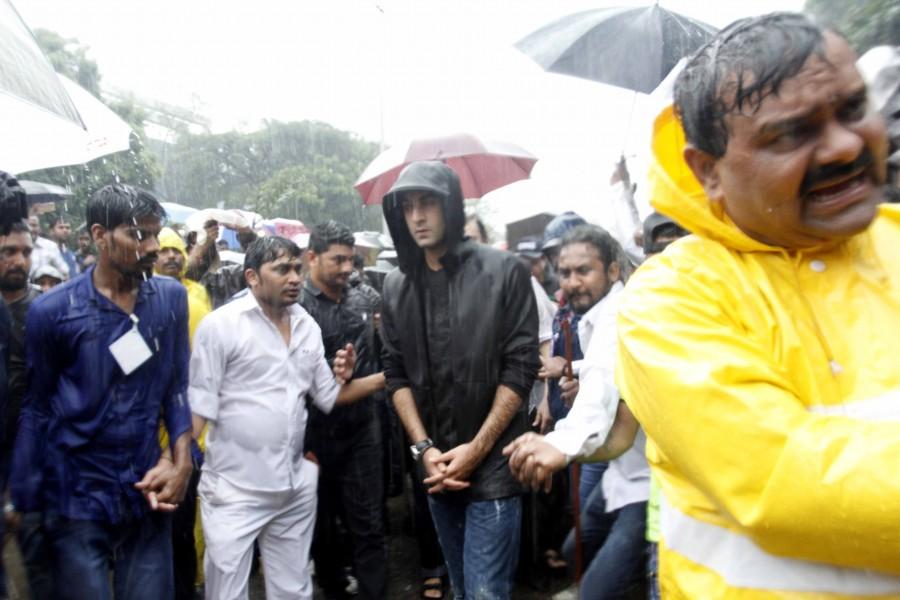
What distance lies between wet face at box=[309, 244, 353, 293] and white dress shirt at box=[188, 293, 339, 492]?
81 centimetres

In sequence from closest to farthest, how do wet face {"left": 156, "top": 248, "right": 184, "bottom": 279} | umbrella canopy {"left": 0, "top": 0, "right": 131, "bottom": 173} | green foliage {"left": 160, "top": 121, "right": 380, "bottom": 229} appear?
umbrella canopy {"left": 0, "top": 0, "right": 131, "bottom": 173} < wet face {"left": 156, "top": 248, "right": 184, "bottom": 279} < green foliage {"left": 160, "top": 121, "right": 380, "bottom": 229}

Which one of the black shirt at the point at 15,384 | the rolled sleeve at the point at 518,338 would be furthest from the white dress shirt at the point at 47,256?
the rolled sleeve at the point at 518,338

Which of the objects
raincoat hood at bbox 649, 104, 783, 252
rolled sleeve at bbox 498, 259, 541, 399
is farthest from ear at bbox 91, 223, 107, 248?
raincoat hood at bbox 649, 104, 783, 252

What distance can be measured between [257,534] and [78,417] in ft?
3.65

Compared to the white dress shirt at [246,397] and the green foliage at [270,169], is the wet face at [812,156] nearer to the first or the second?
the white dress shirt at [246,397]

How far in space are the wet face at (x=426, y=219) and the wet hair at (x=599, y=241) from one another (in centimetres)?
92

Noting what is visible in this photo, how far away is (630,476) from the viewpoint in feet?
10.5

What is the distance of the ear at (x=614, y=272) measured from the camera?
3.85m

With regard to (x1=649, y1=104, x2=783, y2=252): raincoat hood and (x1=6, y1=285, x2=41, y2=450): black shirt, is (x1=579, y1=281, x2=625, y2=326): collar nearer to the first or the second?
(x1=649, y1=104, x2=783, y2=252): raincoat hood

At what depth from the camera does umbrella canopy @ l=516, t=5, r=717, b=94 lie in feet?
12.5

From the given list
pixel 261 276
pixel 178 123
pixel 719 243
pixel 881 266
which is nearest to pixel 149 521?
pixel 261 276

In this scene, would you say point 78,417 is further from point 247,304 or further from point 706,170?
point 706,170

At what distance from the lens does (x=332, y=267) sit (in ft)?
14.7

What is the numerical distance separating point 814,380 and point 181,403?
2733 millimetres
